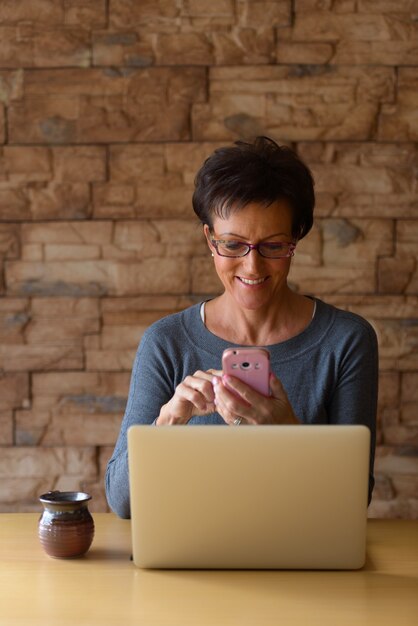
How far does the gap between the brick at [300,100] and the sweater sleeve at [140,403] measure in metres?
0.95

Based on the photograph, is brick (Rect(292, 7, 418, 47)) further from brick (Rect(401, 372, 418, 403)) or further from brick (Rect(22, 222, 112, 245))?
brick (Rect(401, 372, 418, 403))

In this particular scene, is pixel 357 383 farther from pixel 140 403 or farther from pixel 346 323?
pixel 140 403

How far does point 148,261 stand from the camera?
267 centimetres

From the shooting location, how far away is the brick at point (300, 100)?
8.54 feet

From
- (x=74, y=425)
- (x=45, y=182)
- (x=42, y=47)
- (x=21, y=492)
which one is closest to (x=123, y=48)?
(x=42, y=47)

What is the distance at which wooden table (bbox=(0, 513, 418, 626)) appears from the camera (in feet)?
3.86

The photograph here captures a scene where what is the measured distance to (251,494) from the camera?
1.27 metres

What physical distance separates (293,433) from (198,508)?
184mm

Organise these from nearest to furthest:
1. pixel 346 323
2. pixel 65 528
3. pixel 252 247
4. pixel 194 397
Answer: pixel 65 528
pixel 194 397
pixel 252 247
pixel 346 323

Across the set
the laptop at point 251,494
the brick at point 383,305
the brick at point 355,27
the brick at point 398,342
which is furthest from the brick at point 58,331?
the laptop at point 251,494

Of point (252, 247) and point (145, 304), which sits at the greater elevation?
point (252, 247)

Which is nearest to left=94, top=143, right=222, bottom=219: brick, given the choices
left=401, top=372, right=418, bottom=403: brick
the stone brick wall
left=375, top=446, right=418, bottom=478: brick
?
the stone brick wall

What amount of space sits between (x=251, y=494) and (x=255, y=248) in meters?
0.67

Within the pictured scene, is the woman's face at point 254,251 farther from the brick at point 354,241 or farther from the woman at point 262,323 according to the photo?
the brick at point 354,241
